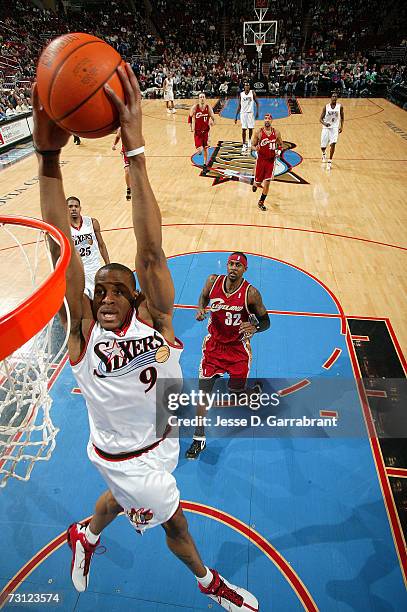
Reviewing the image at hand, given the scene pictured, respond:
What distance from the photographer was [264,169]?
8.27 meters

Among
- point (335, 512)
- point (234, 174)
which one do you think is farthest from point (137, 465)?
point (234, 174)

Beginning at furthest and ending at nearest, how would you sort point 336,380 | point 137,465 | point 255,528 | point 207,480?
point 336,380
point 207,480
point 255,528
point 137,465

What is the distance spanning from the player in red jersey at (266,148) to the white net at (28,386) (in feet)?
14.7

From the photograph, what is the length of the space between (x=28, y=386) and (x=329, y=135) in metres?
9.75

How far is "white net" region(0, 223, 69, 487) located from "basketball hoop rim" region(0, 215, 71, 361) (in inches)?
5.1

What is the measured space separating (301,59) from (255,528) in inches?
992

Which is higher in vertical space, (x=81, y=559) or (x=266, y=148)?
(x=266, y=148)

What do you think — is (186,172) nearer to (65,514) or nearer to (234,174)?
(234,174)

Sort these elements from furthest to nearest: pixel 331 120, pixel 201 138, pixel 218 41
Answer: pixel 218 41, pixel 201 138, pixel 331 120

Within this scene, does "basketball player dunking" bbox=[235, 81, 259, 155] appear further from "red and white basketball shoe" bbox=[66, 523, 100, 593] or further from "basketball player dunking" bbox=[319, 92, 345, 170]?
"red and white basketball shoe" bbox=[66, 523, 100, 593]

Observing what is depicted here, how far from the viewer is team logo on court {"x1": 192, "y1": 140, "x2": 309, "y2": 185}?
1023 cm

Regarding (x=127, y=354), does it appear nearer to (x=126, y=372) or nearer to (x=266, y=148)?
(x=126, y=372)

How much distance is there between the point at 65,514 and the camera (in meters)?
3.19

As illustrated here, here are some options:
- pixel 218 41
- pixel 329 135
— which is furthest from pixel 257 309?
pixel 218 41
